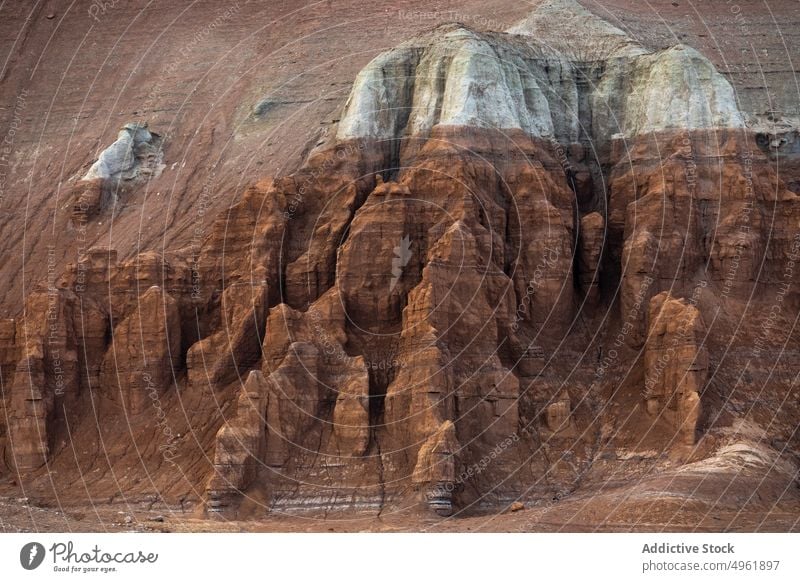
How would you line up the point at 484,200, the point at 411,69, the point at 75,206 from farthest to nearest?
the point at 75,206, the point at 411,69, the point at 484,200

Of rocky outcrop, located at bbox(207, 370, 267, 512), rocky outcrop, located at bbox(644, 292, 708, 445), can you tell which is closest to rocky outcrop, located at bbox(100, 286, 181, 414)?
rocky outcrop, located at bbox(207, 370, 267, 512)

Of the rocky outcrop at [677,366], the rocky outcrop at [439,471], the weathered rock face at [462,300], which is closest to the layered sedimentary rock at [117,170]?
the weathered rock face at [462,300]

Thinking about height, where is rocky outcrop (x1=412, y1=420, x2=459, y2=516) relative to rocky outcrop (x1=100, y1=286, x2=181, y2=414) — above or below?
below

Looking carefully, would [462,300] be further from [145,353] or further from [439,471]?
[145,353]

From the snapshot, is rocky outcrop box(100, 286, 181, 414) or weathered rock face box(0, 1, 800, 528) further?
rocky outcrop box(100, 286, 181, 414)

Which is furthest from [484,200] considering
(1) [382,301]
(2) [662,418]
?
(2) [662,418]

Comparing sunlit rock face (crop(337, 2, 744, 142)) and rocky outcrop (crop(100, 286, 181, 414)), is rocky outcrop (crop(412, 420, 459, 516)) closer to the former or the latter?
rocky outcrop (crop(100, 286, 181, 414))

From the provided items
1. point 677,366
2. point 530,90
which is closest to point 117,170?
point 530,90

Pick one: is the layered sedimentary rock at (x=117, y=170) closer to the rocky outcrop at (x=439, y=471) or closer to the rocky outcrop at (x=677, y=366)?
the rocky outcrop at (x=439, y=471)

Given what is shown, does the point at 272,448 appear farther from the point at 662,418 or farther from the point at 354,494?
the point at 662,418
